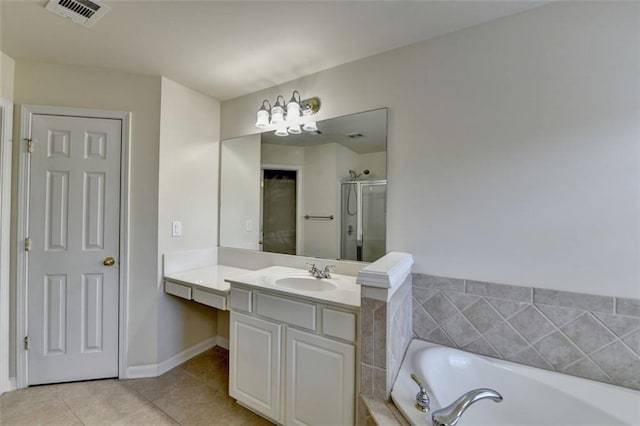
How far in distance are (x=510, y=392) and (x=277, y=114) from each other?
2.27 metres

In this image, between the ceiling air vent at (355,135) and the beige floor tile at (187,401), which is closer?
the beige floor tile at (187,401)

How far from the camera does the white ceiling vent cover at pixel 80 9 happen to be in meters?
1.39

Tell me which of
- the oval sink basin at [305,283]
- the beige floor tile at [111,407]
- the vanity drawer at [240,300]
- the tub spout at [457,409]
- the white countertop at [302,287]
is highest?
the white countertop at [302,287]

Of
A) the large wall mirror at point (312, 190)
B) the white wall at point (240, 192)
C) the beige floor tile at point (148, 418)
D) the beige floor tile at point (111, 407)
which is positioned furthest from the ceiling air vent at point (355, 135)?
the beige floor tile at point (111, 407)

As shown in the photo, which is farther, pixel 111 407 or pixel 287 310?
pixel 111 407

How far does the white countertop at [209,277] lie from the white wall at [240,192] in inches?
9.6

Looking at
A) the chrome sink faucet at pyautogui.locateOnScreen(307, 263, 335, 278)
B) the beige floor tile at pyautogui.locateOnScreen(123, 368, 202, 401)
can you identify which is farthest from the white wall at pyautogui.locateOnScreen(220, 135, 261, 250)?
the beige floor tile at pyautogui.locateOnScreen(123, 368, 202, 401)

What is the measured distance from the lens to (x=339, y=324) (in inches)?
54.0

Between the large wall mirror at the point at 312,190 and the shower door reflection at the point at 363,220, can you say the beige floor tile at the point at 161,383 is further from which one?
the shower door reflection at the point at 363,220

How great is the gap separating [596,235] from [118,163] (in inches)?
120

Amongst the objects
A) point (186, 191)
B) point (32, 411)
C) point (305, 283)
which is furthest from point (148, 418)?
point (186, 191)

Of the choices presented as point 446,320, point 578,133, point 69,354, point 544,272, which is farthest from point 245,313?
point 578,133

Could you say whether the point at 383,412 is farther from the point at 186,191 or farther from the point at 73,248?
the point at 73,248

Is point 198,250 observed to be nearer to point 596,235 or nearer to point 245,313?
point 245,313
